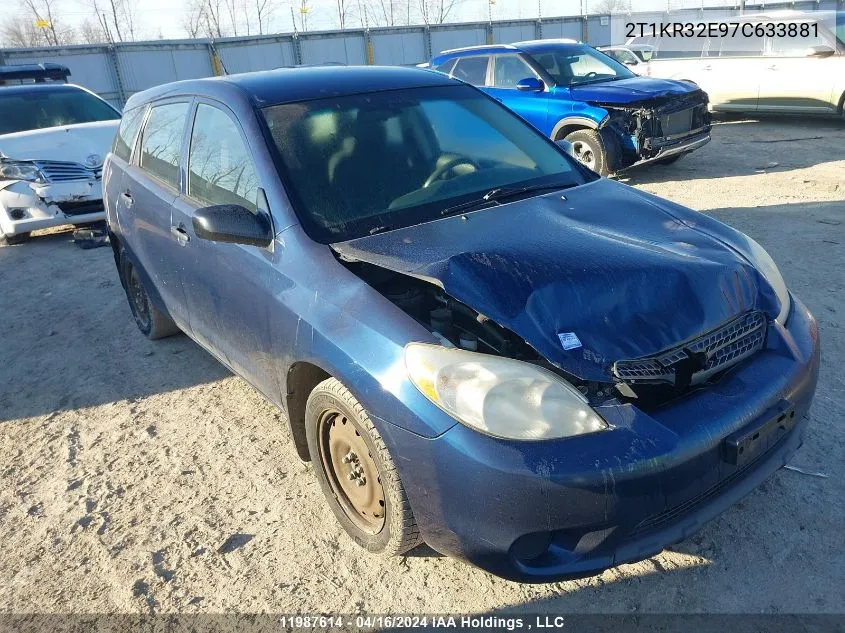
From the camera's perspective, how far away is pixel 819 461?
2857mm

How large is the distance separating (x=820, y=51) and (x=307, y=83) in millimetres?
10064

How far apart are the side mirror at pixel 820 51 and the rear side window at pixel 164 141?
1027cm

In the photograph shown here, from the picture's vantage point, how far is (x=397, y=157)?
309 cm

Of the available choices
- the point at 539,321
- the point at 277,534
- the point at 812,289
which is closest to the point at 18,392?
the point at 277,534

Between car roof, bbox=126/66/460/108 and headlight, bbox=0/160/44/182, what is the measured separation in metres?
4.57

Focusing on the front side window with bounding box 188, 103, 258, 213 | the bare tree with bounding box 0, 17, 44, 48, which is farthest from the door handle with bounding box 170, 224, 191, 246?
the bare tree with bounding box 0, 17, 44, 48

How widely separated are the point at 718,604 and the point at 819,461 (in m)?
1.01

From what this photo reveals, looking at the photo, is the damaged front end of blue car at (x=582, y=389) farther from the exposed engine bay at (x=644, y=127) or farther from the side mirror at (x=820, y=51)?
the side mirror at (x=820, y=51)

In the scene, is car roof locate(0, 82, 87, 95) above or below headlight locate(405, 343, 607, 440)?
above

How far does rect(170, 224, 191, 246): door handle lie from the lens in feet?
11.0

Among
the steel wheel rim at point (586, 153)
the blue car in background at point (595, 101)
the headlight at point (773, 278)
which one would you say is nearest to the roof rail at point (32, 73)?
the blue car in background at point (595, 101)

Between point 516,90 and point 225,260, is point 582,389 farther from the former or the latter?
point 516,90

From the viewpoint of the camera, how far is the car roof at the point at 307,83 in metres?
3.16

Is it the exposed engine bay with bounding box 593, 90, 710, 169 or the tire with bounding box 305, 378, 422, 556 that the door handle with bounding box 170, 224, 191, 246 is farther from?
the exposed engine bay with bounding box 593, 90, 710, 169
